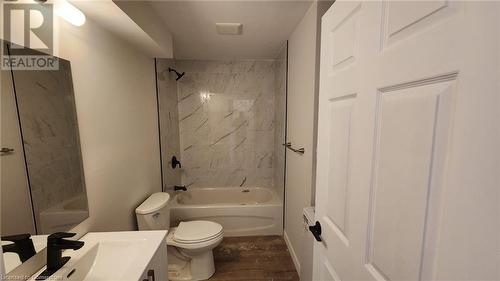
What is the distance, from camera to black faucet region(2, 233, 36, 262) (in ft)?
A: 2.70

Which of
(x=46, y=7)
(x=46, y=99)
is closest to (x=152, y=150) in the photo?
(x=46, y=99)

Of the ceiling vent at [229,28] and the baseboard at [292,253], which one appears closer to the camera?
the ceiling vent at [229,28]

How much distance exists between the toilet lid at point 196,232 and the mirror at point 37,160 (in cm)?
88

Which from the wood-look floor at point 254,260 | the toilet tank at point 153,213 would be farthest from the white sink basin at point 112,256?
the wood-look floor at point 254,260

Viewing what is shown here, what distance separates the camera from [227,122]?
3309mm

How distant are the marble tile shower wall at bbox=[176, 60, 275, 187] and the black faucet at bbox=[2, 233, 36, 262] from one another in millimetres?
2422

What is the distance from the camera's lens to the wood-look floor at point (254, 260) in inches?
79.5

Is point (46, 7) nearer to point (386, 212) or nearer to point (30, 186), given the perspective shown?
point (30, 186)

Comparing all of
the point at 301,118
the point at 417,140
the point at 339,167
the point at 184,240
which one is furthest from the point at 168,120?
the point at 417,140

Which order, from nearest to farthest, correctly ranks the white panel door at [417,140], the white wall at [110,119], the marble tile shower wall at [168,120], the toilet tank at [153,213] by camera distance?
the white panel door at [417,140] → the white wall at [110,119] → the toilet tank at [153,213] → the marble tile shower wall at [168,120]

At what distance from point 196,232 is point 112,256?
0.90 meters

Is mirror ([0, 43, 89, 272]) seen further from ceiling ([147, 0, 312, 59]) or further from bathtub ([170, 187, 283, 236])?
bathtub ([170, 187, 283, 236])

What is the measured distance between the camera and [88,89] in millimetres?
1277

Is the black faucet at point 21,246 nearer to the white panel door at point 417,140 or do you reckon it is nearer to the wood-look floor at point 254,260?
the white panel door at point 417,140
